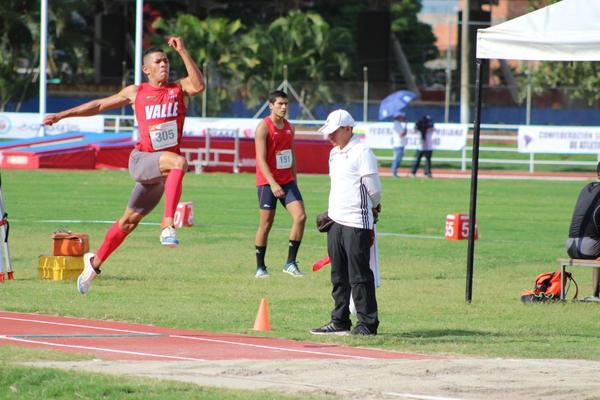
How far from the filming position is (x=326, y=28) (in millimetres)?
67062

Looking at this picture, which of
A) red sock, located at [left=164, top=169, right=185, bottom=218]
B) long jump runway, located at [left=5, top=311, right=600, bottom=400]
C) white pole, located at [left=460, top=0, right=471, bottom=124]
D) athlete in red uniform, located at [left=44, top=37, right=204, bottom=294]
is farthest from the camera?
white pole, located at [left=460, top=0, right=471, bottom=124]

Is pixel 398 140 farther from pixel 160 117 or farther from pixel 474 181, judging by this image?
pixel 160 117

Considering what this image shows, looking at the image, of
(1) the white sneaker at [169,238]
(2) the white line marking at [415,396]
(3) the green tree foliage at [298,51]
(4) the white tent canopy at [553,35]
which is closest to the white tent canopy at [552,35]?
(4) the white tent canopy at [553,35]

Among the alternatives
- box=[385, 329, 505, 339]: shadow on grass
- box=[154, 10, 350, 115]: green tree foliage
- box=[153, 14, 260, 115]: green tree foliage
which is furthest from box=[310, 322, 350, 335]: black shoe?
box=[153, 14, 260, 115]: green tree foliage

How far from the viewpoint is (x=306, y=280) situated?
1664 cm

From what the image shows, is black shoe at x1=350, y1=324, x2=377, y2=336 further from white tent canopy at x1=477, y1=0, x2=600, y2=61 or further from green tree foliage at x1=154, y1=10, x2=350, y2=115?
green tree foliage at x1=154, y1=10, x2=350, y2=115

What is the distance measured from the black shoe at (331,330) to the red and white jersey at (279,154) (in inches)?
198

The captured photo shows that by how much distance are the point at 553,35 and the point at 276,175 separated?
4.42 m

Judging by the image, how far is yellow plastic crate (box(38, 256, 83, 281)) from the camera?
16031mm

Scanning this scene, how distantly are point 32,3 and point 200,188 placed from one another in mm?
31306

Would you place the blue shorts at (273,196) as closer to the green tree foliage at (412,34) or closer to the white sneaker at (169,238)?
the white sneaker at (169,238)

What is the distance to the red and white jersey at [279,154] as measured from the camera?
55.3 feet

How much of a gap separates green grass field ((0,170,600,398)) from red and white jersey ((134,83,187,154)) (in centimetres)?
164

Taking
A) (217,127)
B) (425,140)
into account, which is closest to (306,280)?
(425,140)
